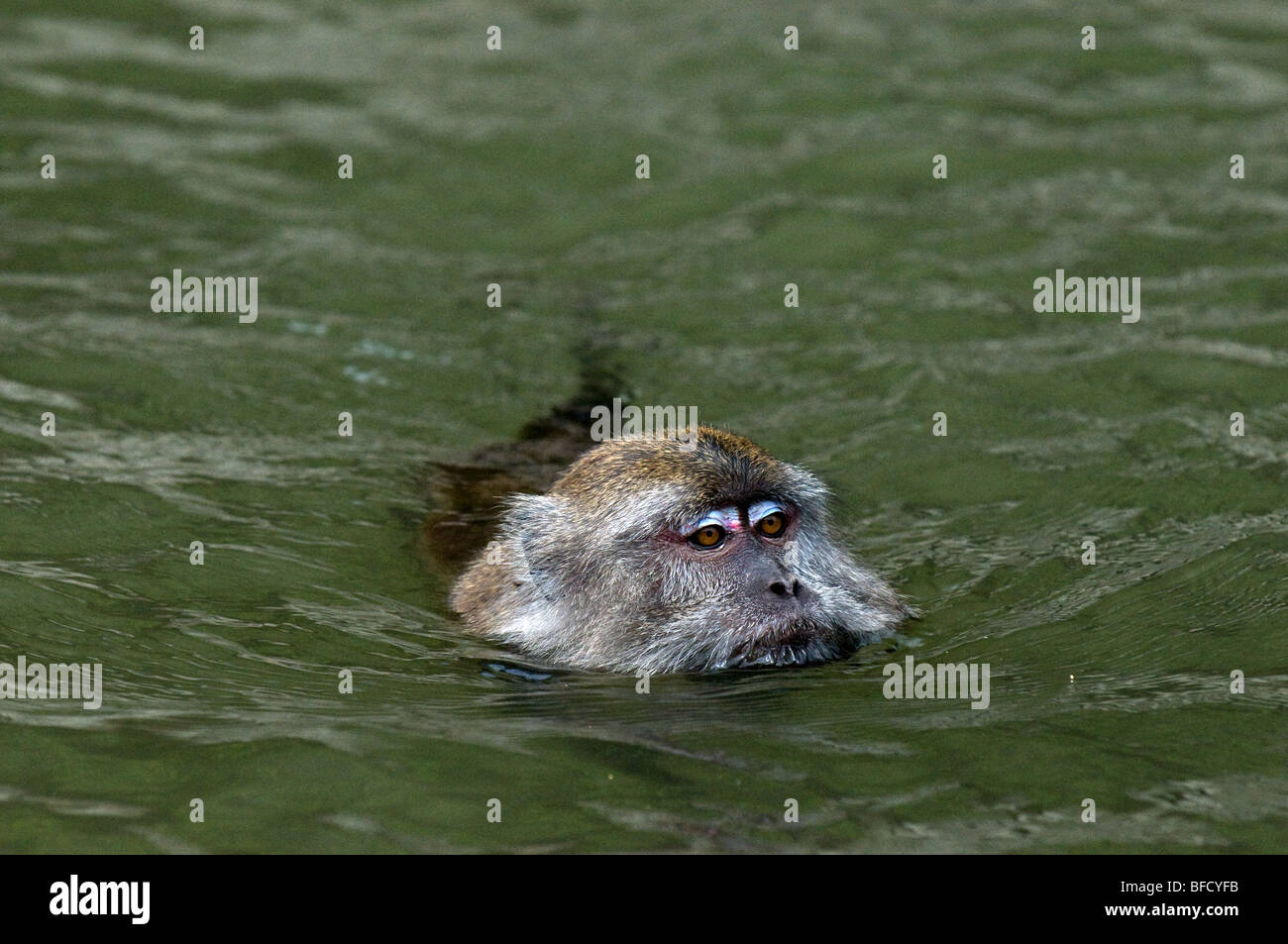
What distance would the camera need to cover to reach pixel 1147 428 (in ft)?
31.7

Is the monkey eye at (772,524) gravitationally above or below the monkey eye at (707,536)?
above

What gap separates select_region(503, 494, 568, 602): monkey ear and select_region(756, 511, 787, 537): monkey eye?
0.88m

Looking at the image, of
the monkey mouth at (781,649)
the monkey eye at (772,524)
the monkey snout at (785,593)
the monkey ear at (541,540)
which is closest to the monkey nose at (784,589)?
the monkey snout at (785,593)

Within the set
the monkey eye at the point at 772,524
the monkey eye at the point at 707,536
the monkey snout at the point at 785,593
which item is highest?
the monkey eye at the point at 772,524

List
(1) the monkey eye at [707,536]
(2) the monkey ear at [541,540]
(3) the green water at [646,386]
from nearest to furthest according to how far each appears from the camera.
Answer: (3) the green water at [646,386] → (1) the monkey eye at [707,536] → (2) the monkey ear at [541,540]

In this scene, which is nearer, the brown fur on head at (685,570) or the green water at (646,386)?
the green water at (646,386)

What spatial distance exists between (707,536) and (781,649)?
561 millimetres

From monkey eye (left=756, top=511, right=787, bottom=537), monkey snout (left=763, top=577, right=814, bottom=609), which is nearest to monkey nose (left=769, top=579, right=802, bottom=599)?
monkey snout (left=763, top=577, right=814, bottom=609)

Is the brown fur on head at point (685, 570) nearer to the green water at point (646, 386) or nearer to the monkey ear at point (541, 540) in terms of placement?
the monkey ear at point (541, 540)

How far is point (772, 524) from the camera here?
7125 millimetres

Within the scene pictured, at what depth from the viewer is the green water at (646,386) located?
602 cm

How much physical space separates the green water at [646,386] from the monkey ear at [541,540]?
42 centimetres

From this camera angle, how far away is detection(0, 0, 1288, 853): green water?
237 inches

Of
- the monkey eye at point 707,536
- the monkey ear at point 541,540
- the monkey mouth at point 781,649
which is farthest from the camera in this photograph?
the monkey ear at point 541,540
